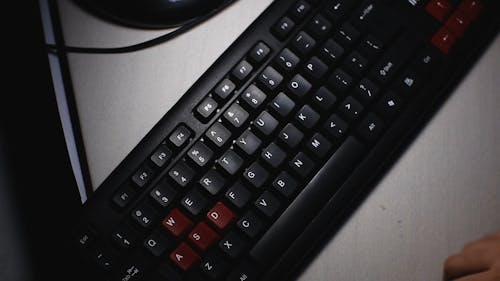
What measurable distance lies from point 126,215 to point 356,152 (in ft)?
0.57

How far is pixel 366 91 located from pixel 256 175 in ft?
0.35

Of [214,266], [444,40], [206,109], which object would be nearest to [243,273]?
[214,266]

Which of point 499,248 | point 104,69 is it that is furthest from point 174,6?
point 499,248

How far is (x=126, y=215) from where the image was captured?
396mm

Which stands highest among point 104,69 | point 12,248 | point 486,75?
point 486,75

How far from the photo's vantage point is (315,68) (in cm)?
43

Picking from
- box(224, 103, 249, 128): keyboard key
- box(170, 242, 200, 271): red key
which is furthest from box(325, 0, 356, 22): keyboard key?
box(170, 242, 200, 271): red key

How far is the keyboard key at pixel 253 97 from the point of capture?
416mm

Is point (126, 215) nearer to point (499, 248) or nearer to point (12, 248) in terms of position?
point (12, 248)

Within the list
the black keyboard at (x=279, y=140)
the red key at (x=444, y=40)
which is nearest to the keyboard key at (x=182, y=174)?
the black keyboard at (x=279, y=140)

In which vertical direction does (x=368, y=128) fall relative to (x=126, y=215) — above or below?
above

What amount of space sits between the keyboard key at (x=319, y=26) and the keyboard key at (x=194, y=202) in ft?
0.50

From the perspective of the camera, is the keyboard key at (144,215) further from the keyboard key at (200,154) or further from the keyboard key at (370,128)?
the keyboard key at (370,128)

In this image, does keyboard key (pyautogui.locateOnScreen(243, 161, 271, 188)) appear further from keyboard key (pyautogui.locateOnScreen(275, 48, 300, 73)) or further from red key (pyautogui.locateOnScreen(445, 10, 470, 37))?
red key (pyautogui.locateOnScreen(445, 10, 470, 37))
